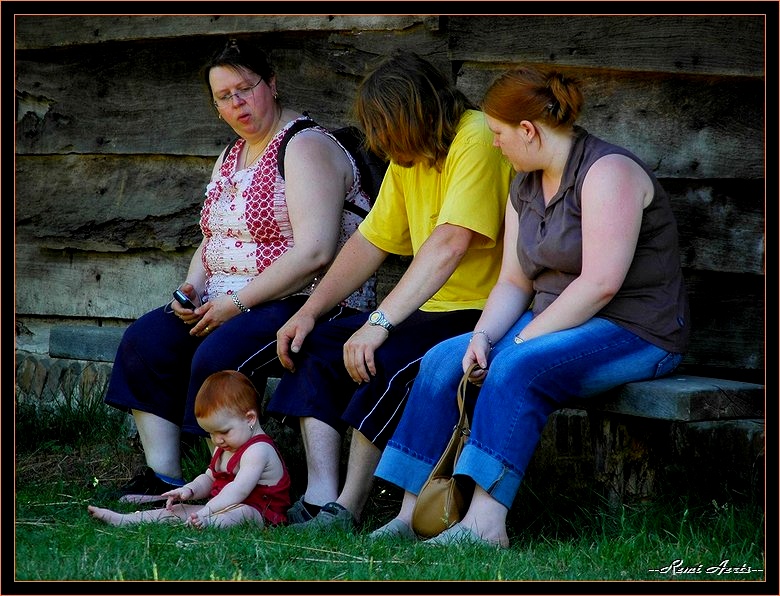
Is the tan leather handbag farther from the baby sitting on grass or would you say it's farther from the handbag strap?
the baby sitting on grass

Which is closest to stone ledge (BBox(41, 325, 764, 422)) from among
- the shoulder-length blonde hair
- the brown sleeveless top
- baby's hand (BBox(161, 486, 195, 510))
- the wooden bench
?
the wooden bench

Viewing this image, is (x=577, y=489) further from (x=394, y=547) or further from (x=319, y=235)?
(x=319, y=235)

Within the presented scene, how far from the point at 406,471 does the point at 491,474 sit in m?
0.30

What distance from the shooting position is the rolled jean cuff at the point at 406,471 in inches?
128

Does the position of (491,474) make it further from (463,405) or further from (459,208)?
(459,208)

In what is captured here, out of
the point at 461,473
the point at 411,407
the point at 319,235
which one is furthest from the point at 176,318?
the point at 461,473

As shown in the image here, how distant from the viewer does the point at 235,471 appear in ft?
11.7

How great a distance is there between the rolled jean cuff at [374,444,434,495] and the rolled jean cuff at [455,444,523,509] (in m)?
0.19

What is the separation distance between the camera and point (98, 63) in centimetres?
520

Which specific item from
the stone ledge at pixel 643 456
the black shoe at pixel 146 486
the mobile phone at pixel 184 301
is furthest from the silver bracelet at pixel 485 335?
→ the black shoe at pixel 146 486

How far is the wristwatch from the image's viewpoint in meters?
3.52

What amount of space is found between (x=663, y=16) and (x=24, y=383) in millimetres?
3531

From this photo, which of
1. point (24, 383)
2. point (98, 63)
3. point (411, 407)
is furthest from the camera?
point (24, 383)

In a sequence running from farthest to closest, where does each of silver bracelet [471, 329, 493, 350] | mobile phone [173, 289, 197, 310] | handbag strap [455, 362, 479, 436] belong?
1. mobile phone [173, 289, 197, 310]
2. silver bracelet [471, 329, 493, 350]
3. handbag strap [455, 362, 479, 436]
